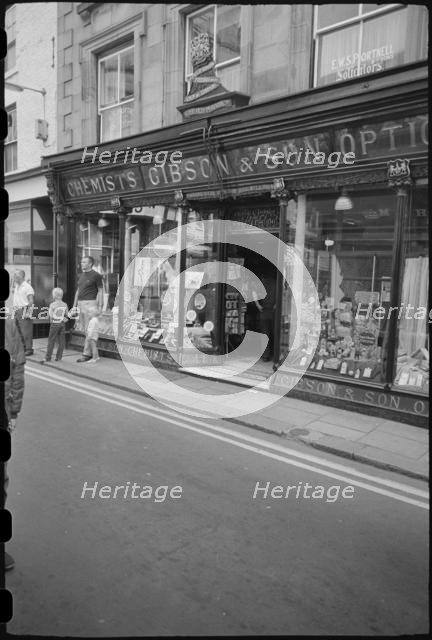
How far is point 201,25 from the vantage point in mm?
9391

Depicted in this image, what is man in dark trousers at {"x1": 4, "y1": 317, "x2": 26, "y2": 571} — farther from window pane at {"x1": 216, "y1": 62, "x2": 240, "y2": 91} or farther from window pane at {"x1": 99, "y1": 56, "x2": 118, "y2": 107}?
window pane at {"x1": 99, "y1": 56, "x2": 118, "y2": 107}

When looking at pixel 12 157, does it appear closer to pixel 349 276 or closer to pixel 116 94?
pixel 116 94

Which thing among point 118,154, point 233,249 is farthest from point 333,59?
point 118,154

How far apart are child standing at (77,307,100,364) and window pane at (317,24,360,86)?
259 inches

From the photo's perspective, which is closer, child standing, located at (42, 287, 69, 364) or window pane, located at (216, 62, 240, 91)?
window pane, located at (216, 62, 240, 91)

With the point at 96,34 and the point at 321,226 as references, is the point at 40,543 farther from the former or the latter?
the point at 96,34

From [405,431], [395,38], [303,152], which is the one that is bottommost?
[405,431]

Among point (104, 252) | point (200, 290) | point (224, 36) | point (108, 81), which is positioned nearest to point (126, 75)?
point (108, 81)

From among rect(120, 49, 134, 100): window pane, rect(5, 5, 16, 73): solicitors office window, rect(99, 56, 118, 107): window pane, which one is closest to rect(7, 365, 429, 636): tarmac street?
rect(120, 49, 134, 100): window pane

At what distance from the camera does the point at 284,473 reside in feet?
17.1

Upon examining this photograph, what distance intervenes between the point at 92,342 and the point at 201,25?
695 centimetres

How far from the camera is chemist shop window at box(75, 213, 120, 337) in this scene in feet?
39.0

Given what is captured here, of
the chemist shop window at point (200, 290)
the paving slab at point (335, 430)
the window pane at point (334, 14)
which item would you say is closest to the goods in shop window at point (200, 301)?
the chemist shop window at point (200, 290)

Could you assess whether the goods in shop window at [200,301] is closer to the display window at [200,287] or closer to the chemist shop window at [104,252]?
the display window at [200,287]
